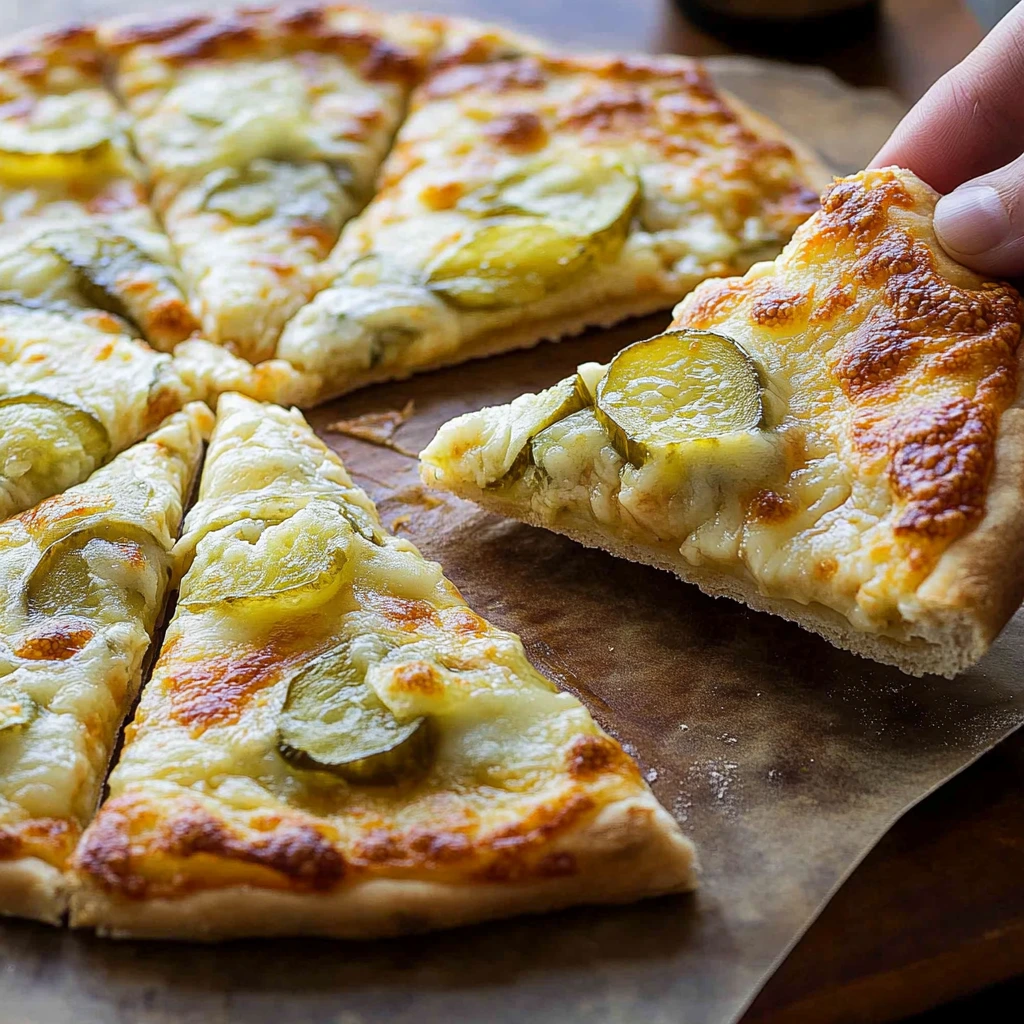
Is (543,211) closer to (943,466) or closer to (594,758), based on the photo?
(943,466)

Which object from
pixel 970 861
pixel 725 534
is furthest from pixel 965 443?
pixel 970 861

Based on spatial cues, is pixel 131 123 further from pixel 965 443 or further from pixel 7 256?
pixel 965 443

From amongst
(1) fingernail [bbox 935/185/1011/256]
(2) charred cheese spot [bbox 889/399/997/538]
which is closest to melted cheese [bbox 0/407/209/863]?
(2) charred cheese spot [bbox 889/399/997/538]

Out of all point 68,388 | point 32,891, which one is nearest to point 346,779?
point 32,891

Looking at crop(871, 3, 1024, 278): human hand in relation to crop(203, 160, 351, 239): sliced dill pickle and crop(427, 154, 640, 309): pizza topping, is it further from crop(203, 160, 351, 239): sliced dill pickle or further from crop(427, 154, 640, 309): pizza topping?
crop(203, 160, 351, 239): sliced dill pickle

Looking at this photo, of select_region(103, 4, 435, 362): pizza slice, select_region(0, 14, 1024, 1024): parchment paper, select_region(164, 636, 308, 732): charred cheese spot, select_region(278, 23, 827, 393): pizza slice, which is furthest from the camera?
select_region(103, 4, 435, 362): pizza slice
